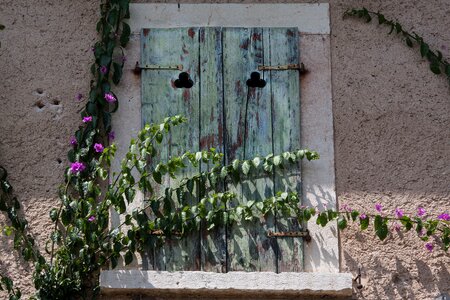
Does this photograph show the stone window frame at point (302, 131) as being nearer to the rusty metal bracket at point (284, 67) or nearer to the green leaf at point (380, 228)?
the rusty metal bracket at point (284, 67)

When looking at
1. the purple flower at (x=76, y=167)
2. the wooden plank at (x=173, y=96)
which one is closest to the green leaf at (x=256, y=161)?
the wooden plank at (x=173, y=96)

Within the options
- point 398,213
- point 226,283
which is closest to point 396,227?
point 398,213

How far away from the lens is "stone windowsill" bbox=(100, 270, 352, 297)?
6074 mm

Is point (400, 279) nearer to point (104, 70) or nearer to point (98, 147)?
point (98, 147)

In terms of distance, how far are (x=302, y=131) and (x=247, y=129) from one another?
0.29 meters

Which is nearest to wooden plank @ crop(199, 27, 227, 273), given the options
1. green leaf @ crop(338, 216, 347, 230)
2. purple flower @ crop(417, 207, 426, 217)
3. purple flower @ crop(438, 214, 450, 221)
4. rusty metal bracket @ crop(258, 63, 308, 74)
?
rusty metal bracket @ crop(258, 63, 308, 74)

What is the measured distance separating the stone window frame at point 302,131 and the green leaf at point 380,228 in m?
0.21

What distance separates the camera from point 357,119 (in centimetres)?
Result: 652

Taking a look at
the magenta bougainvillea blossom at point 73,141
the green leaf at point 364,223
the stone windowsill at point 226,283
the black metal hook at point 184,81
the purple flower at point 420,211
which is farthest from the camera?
the black metal hook at point 184,81

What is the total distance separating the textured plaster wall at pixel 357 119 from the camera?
6262 mm

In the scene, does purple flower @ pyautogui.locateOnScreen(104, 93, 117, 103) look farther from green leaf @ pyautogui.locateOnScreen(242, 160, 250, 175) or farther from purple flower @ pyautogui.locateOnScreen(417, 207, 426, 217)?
purple flower @ pyautogui.locateOnScreen(417, 207, 426, 217)

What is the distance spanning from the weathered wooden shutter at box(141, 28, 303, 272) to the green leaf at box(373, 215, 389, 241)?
1.34 feet

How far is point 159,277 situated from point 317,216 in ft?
2.83

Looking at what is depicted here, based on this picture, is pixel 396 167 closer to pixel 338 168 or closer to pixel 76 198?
pixel 338 168
